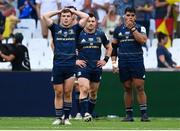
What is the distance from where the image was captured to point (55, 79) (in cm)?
1420

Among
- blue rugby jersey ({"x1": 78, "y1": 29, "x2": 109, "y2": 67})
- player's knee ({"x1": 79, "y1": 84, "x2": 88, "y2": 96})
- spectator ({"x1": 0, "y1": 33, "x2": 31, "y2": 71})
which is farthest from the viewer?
spectator ({"x1": 0, "y1": 33, "x2": 31, "y2": 71})

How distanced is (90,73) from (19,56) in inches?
112

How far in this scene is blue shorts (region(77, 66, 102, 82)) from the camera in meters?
16.1

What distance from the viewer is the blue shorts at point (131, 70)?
1556 centimetres

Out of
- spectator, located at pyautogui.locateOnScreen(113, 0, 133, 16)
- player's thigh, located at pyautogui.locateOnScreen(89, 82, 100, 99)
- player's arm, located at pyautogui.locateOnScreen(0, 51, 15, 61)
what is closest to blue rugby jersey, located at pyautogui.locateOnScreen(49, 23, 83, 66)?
player's thigh, located at pyautogui.locateOnScreen(89, 82, 100, 99)

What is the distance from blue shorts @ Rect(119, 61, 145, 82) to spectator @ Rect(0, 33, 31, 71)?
11.1 feet

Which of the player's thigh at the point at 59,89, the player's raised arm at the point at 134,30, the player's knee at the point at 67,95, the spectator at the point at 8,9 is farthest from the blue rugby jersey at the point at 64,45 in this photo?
the spectator at the point at 8,9

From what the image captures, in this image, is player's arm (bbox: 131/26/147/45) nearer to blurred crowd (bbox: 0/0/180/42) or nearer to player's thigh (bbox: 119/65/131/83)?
player's thigh (bbox: 119/65/131/83)

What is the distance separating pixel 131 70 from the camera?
615 inches

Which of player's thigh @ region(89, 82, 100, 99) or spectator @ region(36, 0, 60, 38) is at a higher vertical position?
spectator @ region(36, 0, 60, 38)

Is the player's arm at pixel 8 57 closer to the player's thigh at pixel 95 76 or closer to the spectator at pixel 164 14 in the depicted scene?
the player's thigh at pixel 95 76

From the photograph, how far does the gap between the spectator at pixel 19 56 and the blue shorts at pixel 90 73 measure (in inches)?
98.7

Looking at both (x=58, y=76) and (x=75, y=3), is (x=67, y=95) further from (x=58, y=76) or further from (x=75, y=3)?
(x=75, y=3)

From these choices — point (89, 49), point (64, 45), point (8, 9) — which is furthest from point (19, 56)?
point (64, 45)
